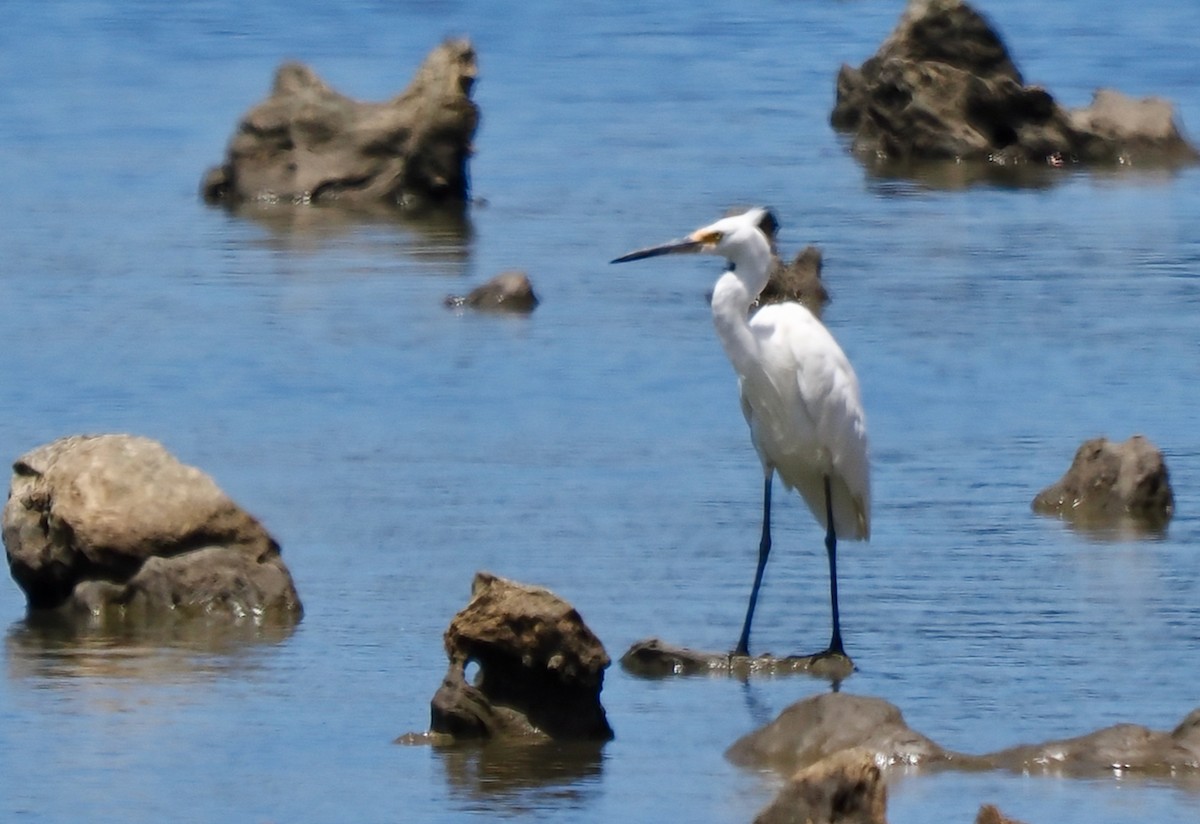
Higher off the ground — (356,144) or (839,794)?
(356,144)

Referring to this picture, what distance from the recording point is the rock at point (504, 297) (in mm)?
18719

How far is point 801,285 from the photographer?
61.3 feet

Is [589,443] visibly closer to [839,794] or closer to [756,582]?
[756,582]

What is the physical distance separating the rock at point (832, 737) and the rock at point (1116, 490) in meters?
3.82

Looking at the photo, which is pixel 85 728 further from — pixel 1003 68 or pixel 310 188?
pixel 1003 68

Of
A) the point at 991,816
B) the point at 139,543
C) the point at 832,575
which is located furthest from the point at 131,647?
the point at 991,816

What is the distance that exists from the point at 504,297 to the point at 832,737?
10.5 metres

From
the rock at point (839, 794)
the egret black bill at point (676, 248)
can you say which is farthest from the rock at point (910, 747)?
the egret black bill at point (676, 248)

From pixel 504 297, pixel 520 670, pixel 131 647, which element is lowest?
pixel 131 647

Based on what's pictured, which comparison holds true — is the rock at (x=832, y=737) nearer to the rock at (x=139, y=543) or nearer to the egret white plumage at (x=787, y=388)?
the egret white plumage at (x=787, y=388)

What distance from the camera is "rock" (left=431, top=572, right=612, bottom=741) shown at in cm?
872

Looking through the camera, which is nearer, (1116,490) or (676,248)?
(676,248)

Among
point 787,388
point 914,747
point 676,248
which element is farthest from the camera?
point 787,388

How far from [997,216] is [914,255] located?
2.40 metres
